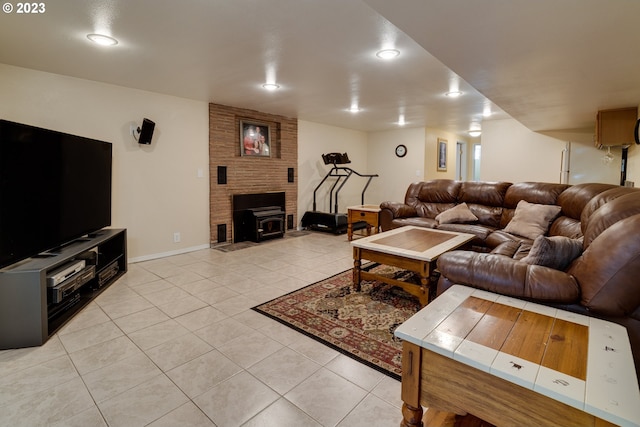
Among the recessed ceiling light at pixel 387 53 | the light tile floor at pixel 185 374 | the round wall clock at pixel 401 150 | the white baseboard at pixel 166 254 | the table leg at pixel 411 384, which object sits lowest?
the light tile floor at pixel 185 374

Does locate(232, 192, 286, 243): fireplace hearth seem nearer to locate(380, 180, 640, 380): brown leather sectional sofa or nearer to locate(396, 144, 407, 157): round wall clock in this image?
locate(396, 144, 407, 157): round wall clock

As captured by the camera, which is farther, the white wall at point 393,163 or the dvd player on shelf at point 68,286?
the white wall at point 393,163

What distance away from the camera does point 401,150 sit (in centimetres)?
720

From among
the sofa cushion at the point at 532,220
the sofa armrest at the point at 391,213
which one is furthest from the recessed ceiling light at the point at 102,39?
the sofa cushion at the point at 532,220

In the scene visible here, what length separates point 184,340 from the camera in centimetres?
214

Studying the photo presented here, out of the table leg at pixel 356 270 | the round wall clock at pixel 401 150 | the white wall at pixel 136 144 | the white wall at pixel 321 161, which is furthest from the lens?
the round wall clock at pixel 401 150

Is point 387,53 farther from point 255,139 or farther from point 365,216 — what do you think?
point 255,139

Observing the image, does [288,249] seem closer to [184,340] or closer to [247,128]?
[247,128]

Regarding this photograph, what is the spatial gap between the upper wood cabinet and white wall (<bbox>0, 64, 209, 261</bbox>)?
17.1ft

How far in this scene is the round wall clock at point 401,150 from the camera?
713 centimetres

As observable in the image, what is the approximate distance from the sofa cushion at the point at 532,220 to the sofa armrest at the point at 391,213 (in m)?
1.32

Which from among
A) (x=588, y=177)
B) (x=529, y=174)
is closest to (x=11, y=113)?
(x=529, y=174)

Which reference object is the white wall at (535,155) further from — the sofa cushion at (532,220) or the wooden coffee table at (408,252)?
the wooden coffee table at (408,252)

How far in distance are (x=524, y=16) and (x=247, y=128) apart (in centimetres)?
435
